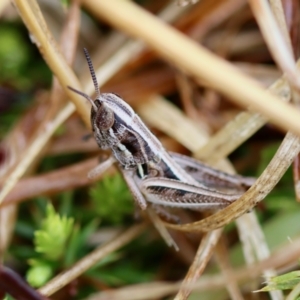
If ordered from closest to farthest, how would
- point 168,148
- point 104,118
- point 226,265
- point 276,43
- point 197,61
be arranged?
point 197,61 → point 276,43 → point 104,118 → point 226,265 → point 168,148

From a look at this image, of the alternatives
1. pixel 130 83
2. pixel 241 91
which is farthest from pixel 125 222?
pixel 241 91

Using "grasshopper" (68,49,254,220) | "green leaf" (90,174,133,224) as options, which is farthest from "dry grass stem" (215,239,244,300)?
"green leaf" (90,174,133,224)

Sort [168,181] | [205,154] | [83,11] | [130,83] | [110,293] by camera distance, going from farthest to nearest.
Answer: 1. [83,11]
2. [130,83]
3. [205,154]
4. [168,181]
5. [110,293]

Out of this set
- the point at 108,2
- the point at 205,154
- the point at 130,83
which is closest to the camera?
the point at 108,2

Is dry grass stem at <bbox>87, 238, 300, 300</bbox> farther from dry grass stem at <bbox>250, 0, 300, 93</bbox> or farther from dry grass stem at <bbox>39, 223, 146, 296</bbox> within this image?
dry grass stem at <bbox>250, 0, 300, 93</bbox>

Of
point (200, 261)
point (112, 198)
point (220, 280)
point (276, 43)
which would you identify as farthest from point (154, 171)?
point (276, 43)

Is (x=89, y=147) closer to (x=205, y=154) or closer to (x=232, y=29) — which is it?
(x=205, y=154)

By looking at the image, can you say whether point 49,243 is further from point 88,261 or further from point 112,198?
point 112,198
